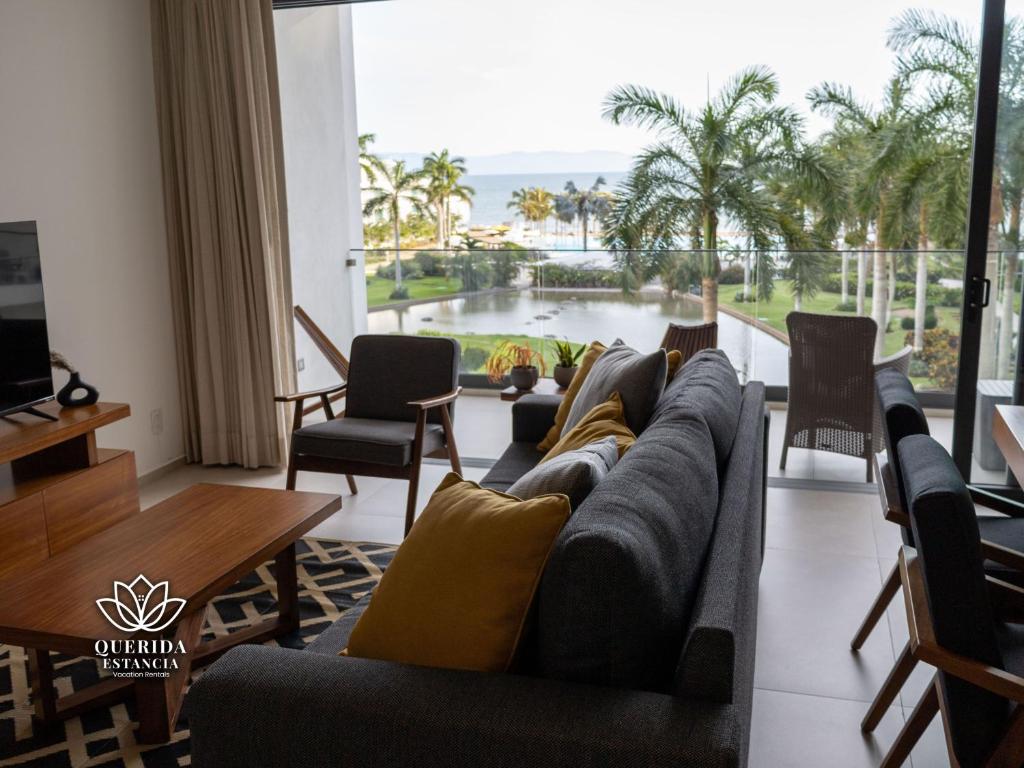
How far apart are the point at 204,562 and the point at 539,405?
162 cm

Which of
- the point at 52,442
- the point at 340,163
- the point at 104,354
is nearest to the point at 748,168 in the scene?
the point at 340,163

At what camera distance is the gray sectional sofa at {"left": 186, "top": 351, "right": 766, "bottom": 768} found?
4.59ft

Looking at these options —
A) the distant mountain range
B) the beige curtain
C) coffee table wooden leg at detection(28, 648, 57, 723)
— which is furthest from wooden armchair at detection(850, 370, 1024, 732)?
the distant mountain range

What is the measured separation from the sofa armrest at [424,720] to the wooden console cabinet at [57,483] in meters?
2.19

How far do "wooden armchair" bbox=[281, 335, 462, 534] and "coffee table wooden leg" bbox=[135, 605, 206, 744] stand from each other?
1.47 m

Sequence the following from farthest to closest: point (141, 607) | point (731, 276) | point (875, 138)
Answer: point (875, 138), point (731, 276), point (141, 607)

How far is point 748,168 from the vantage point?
25.0 ft

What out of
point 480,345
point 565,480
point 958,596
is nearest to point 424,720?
point 565,480

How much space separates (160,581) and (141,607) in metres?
0.15

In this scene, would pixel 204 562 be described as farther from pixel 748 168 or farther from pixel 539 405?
pixel 748 168

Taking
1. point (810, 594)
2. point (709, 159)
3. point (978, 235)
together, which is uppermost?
point (709, 159)

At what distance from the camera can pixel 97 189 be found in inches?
174

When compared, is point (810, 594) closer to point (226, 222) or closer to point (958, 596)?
point (958, 596)

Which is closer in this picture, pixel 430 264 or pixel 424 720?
pixel 424 720
